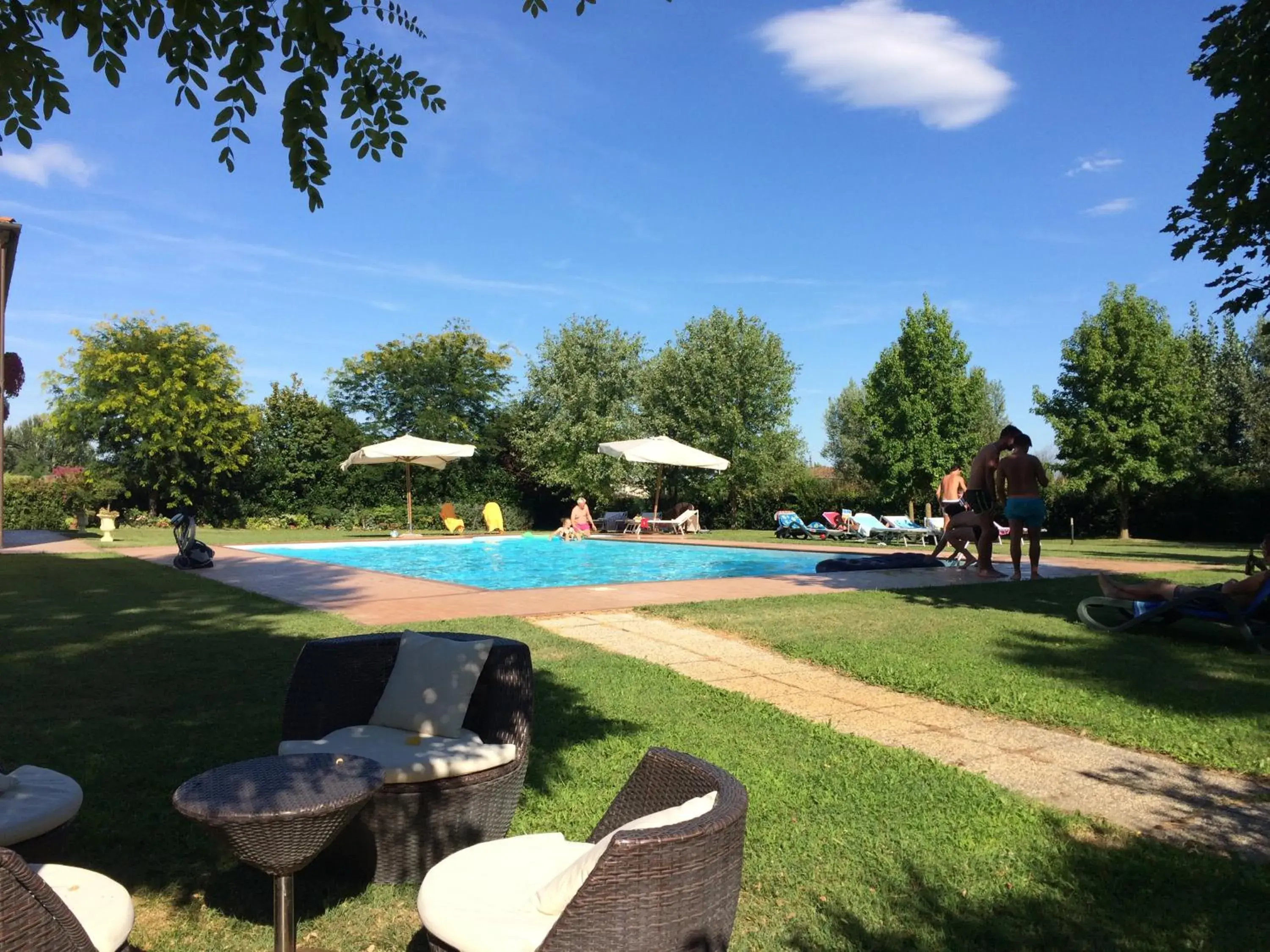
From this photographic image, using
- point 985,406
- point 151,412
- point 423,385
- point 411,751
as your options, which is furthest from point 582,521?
point 985,406

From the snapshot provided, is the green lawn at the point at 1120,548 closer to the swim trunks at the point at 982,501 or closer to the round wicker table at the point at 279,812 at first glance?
the swim trunks at the point at 982,501

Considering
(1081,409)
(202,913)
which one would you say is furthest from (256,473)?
(202,913)

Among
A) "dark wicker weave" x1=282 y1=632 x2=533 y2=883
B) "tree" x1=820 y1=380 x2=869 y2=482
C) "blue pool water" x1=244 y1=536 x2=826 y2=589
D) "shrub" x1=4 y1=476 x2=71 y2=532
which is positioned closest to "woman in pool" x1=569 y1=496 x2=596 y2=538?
"blue pool water" x1=244 y1=536 x2=826 y2=589

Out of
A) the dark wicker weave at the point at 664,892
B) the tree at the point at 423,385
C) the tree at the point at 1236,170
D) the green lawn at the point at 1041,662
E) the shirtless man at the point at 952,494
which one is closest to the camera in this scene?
the dark wicker weave at the point at 664,892

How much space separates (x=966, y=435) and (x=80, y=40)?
28607mm

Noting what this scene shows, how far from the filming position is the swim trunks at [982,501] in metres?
12.0

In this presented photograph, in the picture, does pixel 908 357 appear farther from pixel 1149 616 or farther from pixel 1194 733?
pixel 1194 733

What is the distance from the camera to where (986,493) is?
12.0 m

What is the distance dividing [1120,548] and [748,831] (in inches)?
778

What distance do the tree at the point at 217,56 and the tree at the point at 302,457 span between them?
26.0 m

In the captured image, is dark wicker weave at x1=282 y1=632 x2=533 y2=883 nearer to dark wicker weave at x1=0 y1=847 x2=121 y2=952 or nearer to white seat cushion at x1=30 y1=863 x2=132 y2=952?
white seat cushion at x1=30 y1=863 x2=132 y2=952

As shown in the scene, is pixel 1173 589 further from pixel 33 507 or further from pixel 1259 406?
pixel 33 507

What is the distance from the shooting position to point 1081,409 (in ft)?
89.1

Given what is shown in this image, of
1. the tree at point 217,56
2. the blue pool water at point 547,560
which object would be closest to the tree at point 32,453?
the blue pool water at point 547,560
